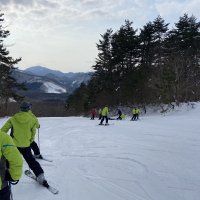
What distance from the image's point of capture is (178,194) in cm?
875

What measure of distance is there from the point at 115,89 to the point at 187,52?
46.0ft

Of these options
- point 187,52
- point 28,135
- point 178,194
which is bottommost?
point 178,194

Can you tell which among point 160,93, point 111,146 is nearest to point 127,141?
point 111,146

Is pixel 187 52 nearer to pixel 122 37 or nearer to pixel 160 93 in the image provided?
pixel 160 93

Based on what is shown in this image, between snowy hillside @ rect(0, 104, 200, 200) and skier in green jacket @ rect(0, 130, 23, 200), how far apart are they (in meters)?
3.05

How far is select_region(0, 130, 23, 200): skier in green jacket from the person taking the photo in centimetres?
471

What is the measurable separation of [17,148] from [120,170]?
4121 mm

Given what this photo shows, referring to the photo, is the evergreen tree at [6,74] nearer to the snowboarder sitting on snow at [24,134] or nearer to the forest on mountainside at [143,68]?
the forest on mountainside at [143,68]

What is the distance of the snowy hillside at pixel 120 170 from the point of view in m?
8.46

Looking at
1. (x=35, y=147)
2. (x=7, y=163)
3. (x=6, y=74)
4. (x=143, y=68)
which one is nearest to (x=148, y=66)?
(x=143, y=68)

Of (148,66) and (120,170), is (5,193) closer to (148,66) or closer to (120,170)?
(120,170)

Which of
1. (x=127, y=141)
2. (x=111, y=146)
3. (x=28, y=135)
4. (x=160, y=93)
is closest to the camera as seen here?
(x=28, y=135)

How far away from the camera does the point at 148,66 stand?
51.4 meters

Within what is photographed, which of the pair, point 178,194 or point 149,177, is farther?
point 149,177
